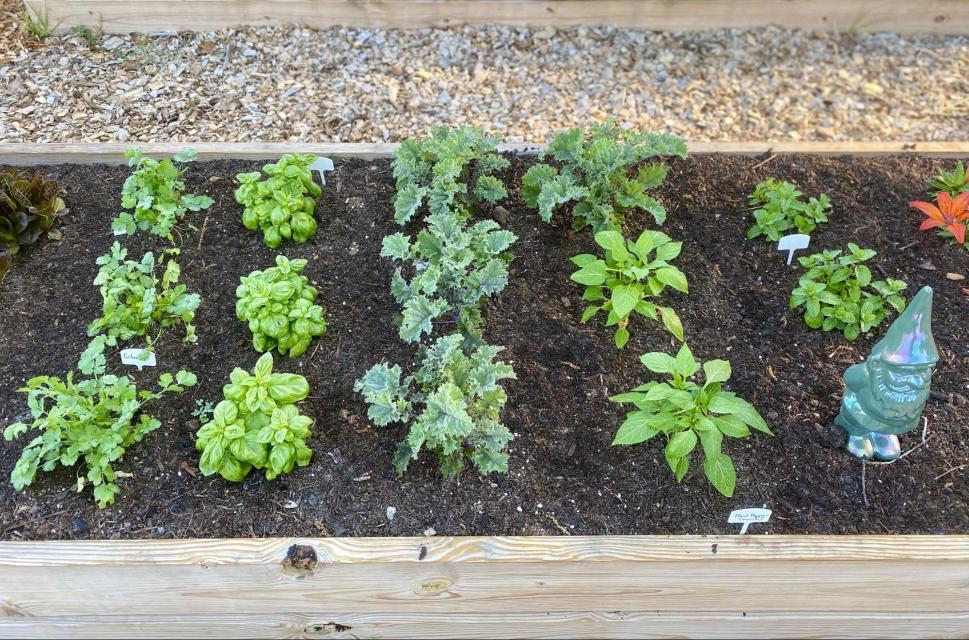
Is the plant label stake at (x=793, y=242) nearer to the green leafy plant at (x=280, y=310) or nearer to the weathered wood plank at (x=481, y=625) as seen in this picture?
the weathered wood plank at (x=481, y=625)

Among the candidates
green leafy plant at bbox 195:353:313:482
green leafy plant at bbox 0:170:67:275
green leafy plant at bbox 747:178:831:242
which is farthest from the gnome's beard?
green leafy plant at bbox 0:170:67:275

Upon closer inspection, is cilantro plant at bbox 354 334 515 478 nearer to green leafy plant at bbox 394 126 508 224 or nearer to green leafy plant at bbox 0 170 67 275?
green leafy plant at bbox 394 126 508 224

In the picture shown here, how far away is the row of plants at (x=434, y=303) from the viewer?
1968 millimetres

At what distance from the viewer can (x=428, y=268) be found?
7.48 ft

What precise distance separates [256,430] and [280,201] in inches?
36.0

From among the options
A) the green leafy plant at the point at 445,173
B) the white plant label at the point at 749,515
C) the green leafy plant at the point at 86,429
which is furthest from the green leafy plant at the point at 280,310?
the white plant label at the point at 749,515

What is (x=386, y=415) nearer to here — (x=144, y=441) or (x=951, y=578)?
(x=144, y=441)

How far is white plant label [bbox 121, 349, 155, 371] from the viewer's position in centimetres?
224

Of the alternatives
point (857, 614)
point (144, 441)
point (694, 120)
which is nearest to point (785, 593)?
point (857, 614)

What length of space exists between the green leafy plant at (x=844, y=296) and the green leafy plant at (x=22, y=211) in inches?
104

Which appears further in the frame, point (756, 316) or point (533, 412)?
point (756, 316)

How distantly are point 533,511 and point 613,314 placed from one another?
0.65m

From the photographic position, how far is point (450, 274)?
2.29 metres

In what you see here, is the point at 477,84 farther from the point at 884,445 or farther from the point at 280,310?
the point at 884,445
